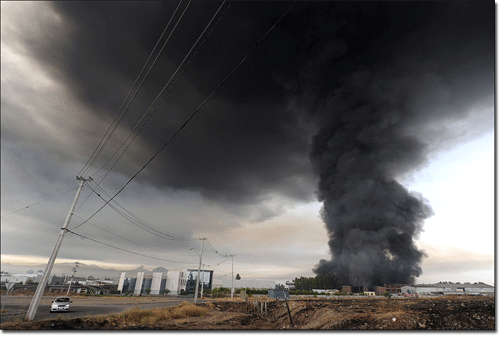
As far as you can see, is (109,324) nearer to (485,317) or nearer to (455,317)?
→ (455,317)

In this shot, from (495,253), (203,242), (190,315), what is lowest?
(190,315)

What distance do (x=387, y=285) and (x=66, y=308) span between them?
77.0 metres

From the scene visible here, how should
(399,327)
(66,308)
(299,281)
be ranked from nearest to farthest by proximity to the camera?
(399,327)
(66,308)
(299,281)

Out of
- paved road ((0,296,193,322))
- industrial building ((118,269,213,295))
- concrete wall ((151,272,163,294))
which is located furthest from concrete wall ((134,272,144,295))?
paved road ((0,296,193,322))

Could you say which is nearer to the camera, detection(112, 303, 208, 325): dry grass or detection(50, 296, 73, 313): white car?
detection(112, 303, 208, 325): dry grass

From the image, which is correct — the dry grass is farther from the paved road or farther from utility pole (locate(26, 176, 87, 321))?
the paved road

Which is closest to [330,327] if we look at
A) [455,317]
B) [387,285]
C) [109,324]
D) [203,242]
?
[455,317]

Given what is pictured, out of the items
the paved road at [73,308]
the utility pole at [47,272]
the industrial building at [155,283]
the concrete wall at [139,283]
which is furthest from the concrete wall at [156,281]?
the utility pole at [47,272]

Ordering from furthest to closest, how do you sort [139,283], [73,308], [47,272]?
[139,283], [73,308], [47,272]

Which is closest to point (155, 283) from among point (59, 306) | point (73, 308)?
point (73, 308)

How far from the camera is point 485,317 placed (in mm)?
11664

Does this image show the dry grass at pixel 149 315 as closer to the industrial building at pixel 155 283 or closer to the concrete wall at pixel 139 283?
the industrial building at pixel 155 283

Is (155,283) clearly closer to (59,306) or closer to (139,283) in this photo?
(139,283)

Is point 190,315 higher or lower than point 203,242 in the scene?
lower
